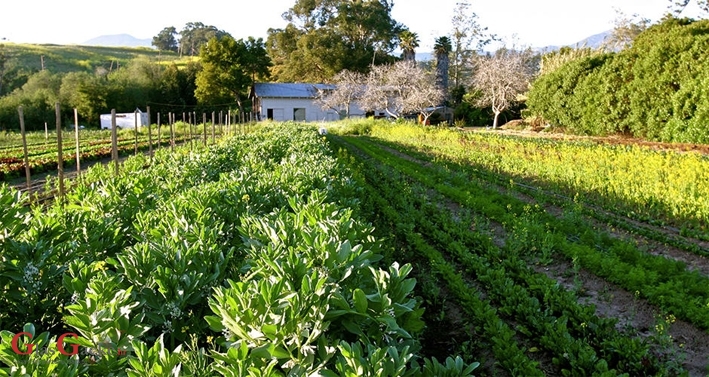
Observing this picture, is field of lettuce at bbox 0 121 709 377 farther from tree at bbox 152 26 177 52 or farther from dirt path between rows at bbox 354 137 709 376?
tree at bbox 152 26 177 52

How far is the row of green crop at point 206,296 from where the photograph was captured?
195 centimetres

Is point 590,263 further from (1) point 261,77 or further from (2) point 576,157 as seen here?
(1) point 261,77

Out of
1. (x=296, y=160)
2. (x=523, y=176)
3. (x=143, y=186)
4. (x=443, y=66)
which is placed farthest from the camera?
(x=443, y=66)

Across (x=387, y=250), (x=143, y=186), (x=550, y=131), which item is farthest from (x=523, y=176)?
(x=550, y=131)

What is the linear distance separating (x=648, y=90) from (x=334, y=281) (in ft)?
68.1

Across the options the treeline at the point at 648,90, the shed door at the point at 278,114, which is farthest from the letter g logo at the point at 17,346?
the shed door at the point at 278,114

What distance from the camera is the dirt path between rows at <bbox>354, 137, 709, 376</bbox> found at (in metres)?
4.07

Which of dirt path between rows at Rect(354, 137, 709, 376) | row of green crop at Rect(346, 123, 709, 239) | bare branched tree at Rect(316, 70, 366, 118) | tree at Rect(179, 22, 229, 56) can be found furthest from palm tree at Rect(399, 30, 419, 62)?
tree at Rect(179, 22, 229, 56)

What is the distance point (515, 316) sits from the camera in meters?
4.63

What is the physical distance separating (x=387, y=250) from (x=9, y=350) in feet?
13.5

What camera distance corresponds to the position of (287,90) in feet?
171

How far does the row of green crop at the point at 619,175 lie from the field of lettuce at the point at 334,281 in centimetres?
7

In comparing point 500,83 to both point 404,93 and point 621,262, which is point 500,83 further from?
point 621,262

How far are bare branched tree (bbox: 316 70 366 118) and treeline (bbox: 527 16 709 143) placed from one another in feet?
76.9
